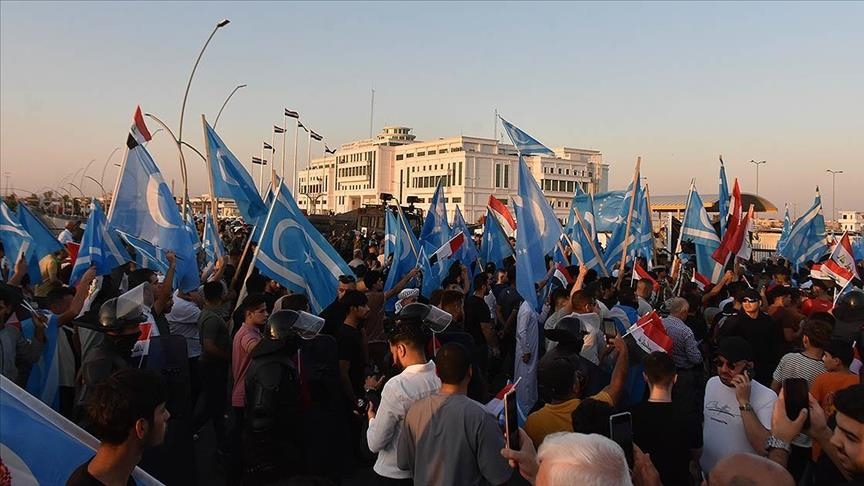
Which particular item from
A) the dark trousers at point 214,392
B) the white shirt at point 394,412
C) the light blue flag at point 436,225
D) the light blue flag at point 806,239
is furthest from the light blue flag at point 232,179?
the light blue flag at point 806,239

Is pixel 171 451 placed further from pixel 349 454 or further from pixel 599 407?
pixel 599 407

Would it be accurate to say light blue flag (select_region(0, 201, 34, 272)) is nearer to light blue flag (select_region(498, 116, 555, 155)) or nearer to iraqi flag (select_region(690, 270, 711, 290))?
light blue flag (select_region(498, 116, 555, 155))

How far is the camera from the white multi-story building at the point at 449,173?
11338 centimetres

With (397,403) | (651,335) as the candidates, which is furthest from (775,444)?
(397,403)

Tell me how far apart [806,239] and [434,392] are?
47.8 feet

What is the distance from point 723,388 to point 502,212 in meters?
12.5

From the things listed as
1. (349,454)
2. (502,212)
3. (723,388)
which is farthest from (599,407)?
(502,212)

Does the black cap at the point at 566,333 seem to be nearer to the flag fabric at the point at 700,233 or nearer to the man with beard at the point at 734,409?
the man with beard at the point at 734,409

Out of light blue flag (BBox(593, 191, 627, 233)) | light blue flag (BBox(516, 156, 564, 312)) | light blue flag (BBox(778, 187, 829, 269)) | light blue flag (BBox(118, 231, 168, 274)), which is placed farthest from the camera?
light blue flag (BBox(593, 191, 627, 233))

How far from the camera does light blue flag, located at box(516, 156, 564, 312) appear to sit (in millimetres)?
7703

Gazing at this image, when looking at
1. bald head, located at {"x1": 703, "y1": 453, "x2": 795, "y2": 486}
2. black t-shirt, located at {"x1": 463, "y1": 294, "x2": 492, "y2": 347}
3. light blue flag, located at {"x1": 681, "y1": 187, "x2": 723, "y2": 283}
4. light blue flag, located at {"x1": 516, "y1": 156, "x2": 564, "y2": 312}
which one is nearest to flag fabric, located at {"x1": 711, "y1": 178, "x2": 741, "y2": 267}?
light blue flag, located at {"x1": 681, "y1": 187, "x2": 723, "y2": 283}

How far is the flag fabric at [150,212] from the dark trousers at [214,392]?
76.6 inches

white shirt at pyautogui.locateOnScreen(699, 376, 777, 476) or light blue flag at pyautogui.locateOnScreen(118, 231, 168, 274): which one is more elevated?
light blue flag at pyautogui.locateOnScreen(118, 231, 168, 274)

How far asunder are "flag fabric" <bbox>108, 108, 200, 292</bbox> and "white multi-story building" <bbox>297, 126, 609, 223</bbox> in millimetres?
94244
